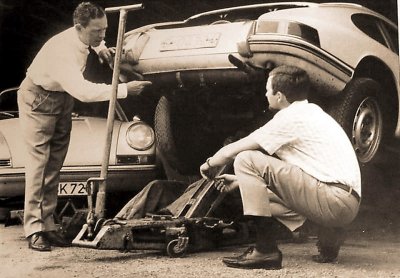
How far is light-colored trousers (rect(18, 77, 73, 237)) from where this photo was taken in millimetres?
2725

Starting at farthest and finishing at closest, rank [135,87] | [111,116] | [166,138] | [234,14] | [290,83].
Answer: [166,138]
[234,14]
[135,87]
[111,116]
[290,83]

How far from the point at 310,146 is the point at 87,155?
118cm

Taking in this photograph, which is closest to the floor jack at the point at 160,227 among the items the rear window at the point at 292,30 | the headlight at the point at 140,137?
the headlight at the point at 140,137

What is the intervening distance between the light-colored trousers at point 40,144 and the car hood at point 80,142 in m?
0.17

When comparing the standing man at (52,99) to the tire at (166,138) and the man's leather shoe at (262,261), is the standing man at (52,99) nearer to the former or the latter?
the tire at (166,138)

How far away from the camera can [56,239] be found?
2719 millimetres

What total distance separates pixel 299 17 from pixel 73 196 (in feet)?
4.44

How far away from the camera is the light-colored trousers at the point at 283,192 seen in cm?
221

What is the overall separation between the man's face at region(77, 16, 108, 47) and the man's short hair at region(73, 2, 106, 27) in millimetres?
15

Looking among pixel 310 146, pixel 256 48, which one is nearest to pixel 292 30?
pixel 256 48

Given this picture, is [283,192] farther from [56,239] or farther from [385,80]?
[56,239]

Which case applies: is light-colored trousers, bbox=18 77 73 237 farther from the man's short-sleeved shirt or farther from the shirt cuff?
the man's short-sleeved shirt

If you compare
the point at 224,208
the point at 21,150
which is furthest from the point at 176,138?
the point at 21,150

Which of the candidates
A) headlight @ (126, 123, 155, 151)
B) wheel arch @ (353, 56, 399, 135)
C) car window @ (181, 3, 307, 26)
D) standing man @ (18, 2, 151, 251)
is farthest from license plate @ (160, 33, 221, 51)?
wheel arch @ (353, 56, 399, 135)
